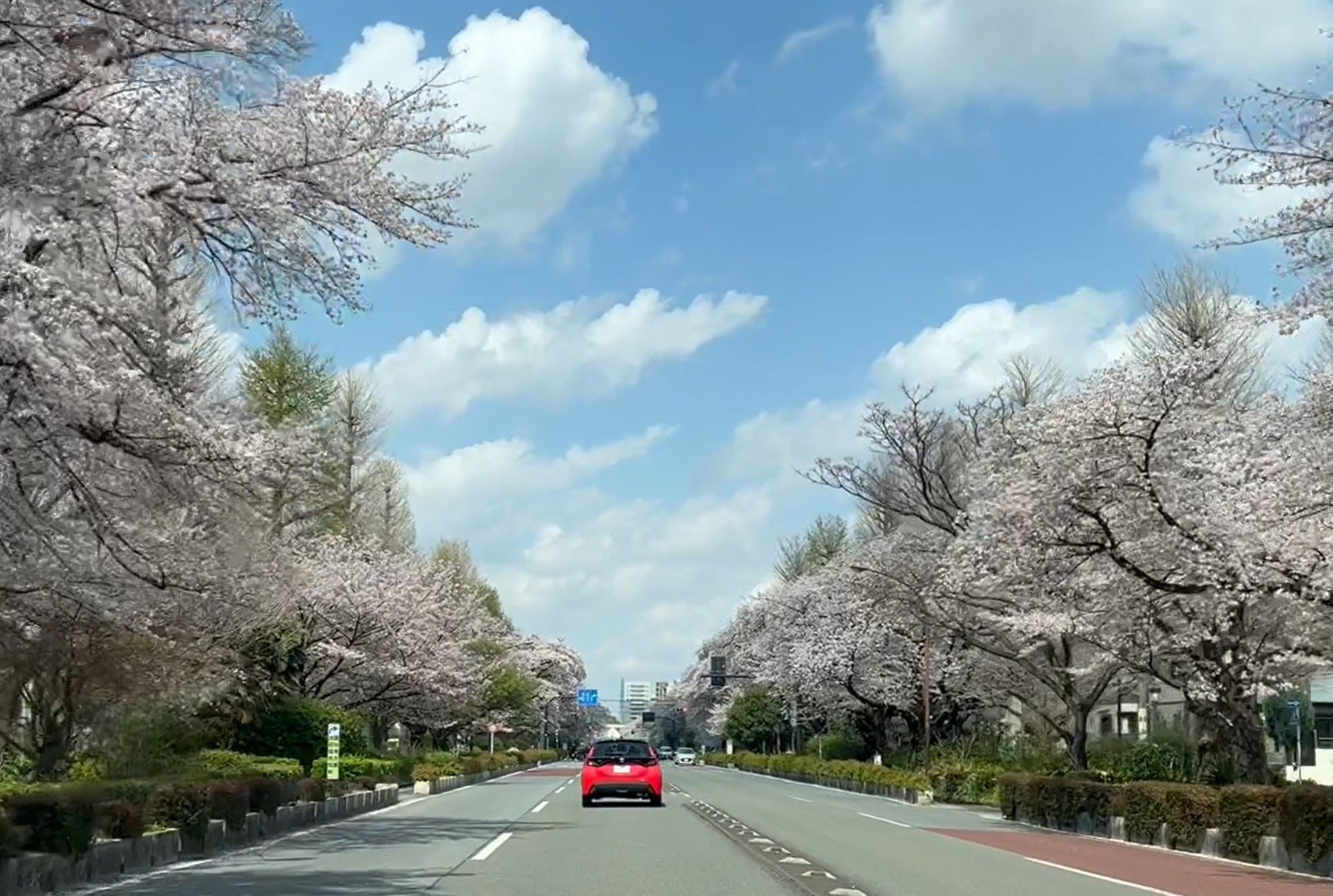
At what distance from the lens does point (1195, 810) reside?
20.9 metres

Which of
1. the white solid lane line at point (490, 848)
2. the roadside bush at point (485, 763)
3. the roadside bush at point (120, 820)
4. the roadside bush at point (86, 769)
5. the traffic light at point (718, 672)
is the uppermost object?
the traffic light at point (718, 672)

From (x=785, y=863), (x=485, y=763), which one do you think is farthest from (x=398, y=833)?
(x=485, y=763)

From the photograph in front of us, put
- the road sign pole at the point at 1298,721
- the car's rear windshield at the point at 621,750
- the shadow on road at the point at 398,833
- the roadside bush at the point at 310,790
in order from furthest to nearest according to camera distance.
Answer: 1. the road sign pole at the point at 1298,721
2. the car's rear windshield at the point at 621,750
3. the roadside bush at the point at 310,790
4. the shadow on road at the point at 398,833

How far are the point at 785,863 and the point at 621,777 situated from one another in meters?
14.6

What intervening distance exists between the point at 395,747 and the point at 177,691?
3439 cm

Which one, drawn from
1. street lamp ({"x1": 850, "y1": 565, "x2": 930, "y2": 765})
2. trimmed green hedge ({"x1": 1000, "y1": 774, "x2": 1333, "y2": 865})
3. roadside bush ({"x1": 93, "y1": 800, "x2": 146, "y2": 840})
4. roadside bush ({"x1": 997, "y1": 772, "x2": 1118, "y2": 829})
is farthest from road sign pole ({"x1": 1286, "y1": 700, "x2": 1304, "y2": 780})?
roadside bush ({"x1": 93, "y1": 800, "x2": 146, "y2": 840})

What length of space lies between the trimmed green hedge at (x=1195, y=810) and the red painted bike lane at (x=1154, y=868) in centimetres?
45

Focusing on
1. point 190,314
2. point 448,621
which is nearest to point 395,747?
point 448,621

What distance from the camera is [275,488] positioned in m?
15.7

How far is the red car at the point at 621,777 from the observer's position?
101 ft

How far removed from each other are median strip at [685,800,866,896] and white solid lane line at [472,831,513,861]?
3475 mm

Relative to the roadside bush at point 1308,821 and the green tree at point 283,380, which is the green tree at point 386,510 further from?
the roadside bush at point 1308,821

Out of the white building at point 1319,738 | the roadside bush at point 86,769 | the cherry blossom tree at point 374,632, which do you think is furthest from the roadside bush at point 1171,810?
the white building at point 1319,738

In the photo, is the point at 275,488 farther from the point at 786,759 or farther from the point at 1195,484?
the point at 786,759
